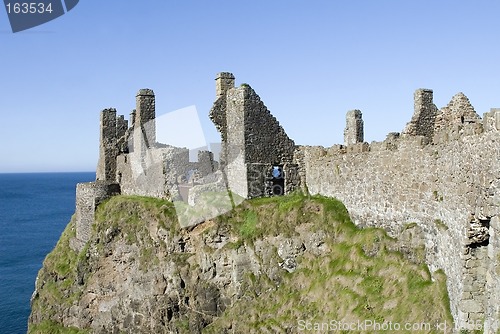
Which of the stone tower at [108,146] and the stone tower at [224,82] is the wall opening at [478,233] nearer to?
the stone tower at [224,82]

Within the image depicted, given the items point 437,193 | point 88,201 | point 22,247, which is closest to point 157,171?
point 88,201

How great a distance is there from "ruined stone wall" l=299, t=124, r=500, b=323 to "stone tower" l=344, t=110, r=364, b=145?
6214 mm

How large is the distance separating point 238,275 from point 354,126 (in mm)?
10612

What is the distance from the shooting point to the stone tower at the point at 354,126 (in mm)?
31906

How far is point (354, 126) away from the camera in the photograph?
3194 cm

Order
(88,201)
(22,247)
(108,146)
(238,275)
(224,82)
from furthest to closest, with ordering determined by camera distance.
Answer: (22,247)
(108,146)
(88,201)
(224,82)
(238,275)

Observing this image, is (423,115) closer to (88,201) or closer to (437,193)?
(437,193)

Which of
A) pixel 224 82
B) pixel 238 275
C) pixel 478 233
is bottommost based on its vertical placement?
pixel 238 275

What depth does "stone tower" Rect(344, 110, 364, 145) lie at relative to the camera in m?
31.9

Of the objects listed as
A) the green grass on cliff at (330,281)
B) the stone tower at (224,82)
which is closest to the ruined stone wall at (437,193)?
the green grass on cliff at (330,281)

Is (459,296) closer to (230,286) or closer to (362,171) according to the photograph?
(362,171)

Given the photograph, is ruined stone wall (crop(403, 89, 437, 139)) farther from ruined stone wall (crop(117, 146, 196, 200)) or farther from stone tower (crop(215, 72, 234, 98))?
ruined stone wall (crop(117, 146, 196, 200))

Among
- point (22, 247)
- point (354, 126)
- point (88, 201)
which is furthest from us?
point (22, 247)

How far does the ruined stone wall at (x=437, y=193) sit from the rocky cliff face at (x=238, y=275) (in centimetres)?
69
